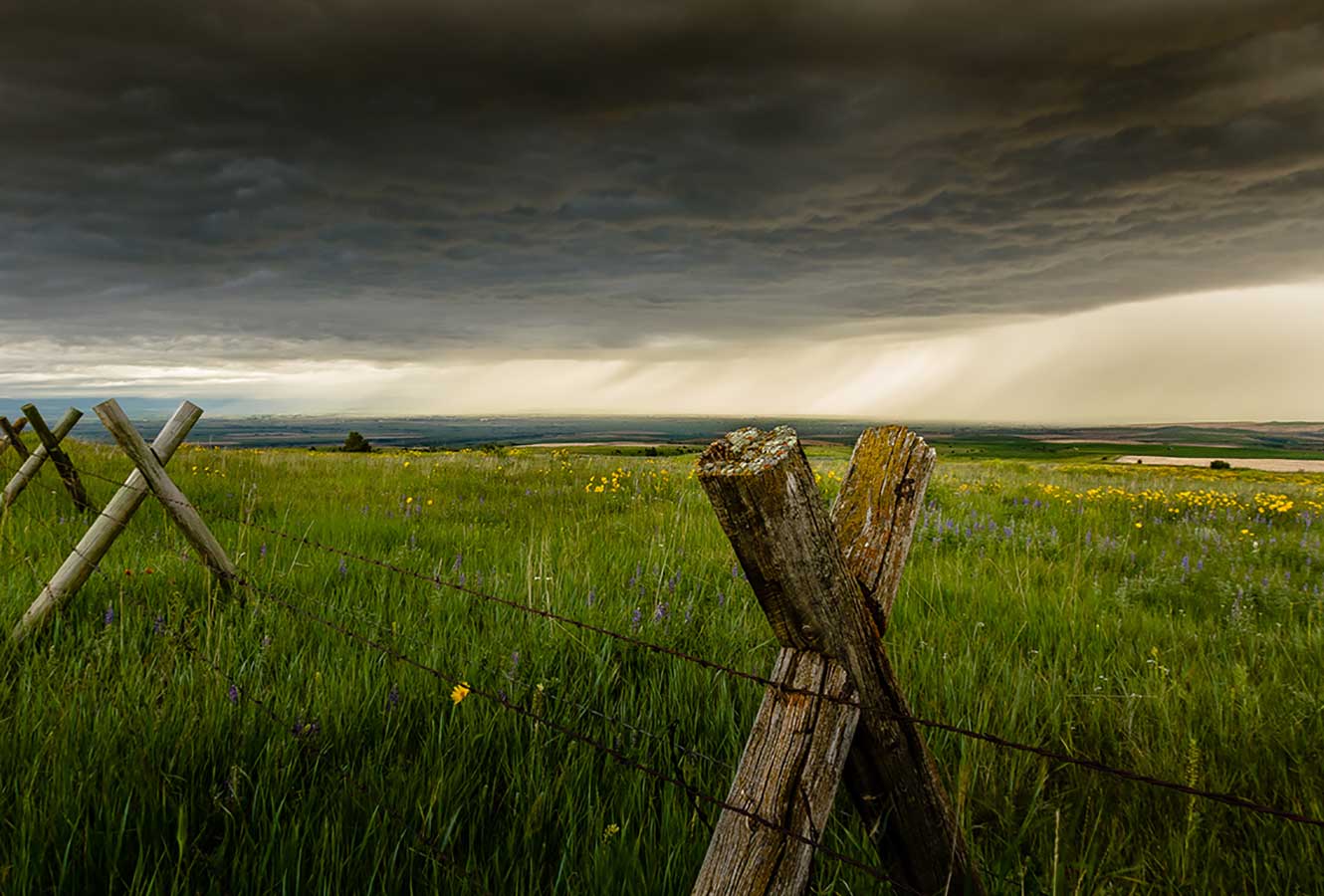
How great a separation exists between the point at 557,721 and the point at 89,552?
3.19m

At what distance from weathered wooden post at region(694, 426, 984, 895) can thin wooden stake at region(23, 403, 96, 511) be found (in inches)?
320

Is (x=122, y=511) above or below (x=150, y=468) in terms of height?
below

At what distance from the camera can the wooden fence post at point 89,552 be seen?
3885 millimetres

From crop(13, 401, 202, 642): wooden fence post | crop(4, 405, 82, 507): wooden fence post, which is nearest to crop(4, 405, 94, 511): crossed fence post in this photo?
crop(4, 405, 82, 507): wooden fence post

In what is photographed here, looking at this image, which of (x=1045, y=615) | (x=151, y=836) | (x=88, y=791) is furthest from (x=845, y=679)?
(x=1045, y=615)

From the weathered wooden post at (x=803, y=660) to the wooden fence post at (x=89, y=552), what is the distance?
4140 millimetres

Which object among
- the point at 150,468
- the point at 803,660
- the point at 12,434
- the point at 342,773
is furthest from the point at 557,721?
the point at 12,434

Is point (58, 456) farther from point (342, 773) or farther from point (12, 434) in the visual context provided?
point (342, 773)

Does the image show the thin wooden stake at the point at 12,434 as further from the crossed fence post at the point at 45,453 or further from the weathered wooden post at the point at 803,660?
the weathered wooden post at the point at 803,660

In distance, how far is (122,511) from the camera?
160 inches

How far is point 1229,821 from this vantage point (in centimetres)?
258

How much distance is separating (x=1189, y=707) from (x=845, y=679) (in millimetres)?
2881

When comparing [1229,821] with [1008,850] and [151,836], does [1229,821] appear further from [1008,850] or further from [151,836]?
[151,836]

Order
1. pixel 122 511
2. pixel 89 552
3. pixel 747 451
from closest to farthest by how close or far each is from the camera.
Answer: pixel 747 451, pixel 89 552, pixel 122 511
